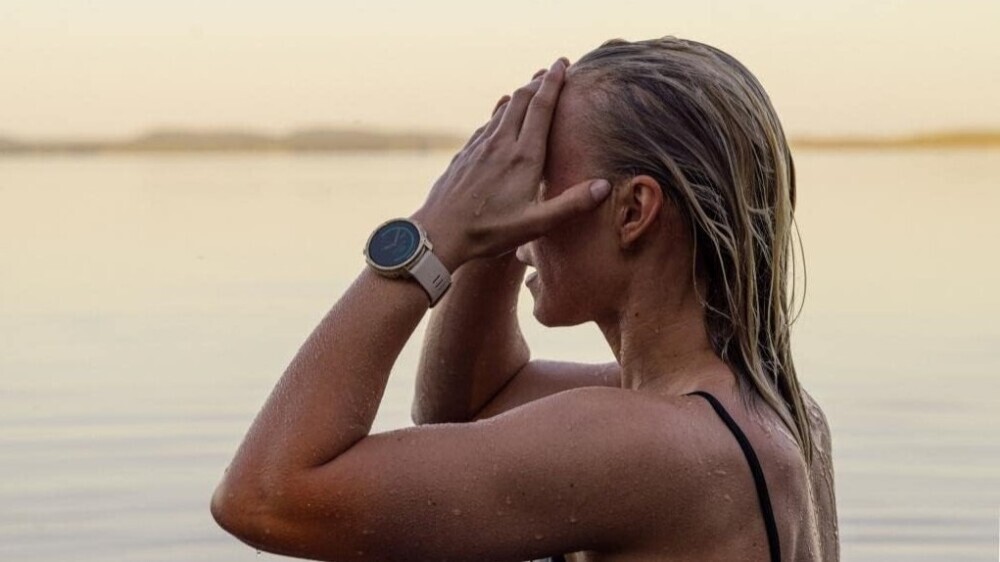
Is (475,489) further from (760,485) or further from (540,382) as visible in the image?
(540,382)

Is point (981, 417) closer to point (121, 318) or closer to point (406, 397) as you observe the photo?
point (406, 397)

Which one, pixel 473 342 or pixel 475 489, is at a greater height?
pixel 473 342

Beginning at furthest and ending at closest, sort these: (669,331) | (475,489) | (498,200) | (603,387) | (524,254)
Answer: (524,254), (669,331), (498,200), (603,387), (475,489)

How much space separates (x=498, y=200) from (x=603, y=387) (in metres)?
0.37

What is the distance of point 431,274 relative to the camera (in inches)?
124

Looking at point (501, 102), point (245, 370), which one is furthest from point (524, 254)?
point (245, 370)

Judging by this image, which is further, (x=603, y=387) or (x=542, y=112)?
(x=542, y=112)

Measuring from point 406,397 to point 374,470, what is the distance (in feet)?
23.1

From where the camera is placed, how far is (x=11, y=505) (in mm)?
8523

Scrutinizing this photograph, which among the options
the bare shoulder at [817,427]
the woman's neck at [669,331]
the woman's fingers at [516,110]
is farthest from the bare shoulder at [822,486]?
the woman's fingers at [516,110]

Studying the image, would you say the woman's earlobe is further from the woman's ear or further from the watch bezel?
the watch bezel

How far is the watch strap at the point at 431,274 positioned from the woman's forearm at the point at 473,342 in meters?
0.69

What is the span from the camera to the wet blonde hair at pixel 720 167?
126 inches

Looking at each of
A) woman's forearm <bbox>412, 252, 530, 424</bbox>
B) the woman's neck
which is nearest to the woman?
the woman's neck
